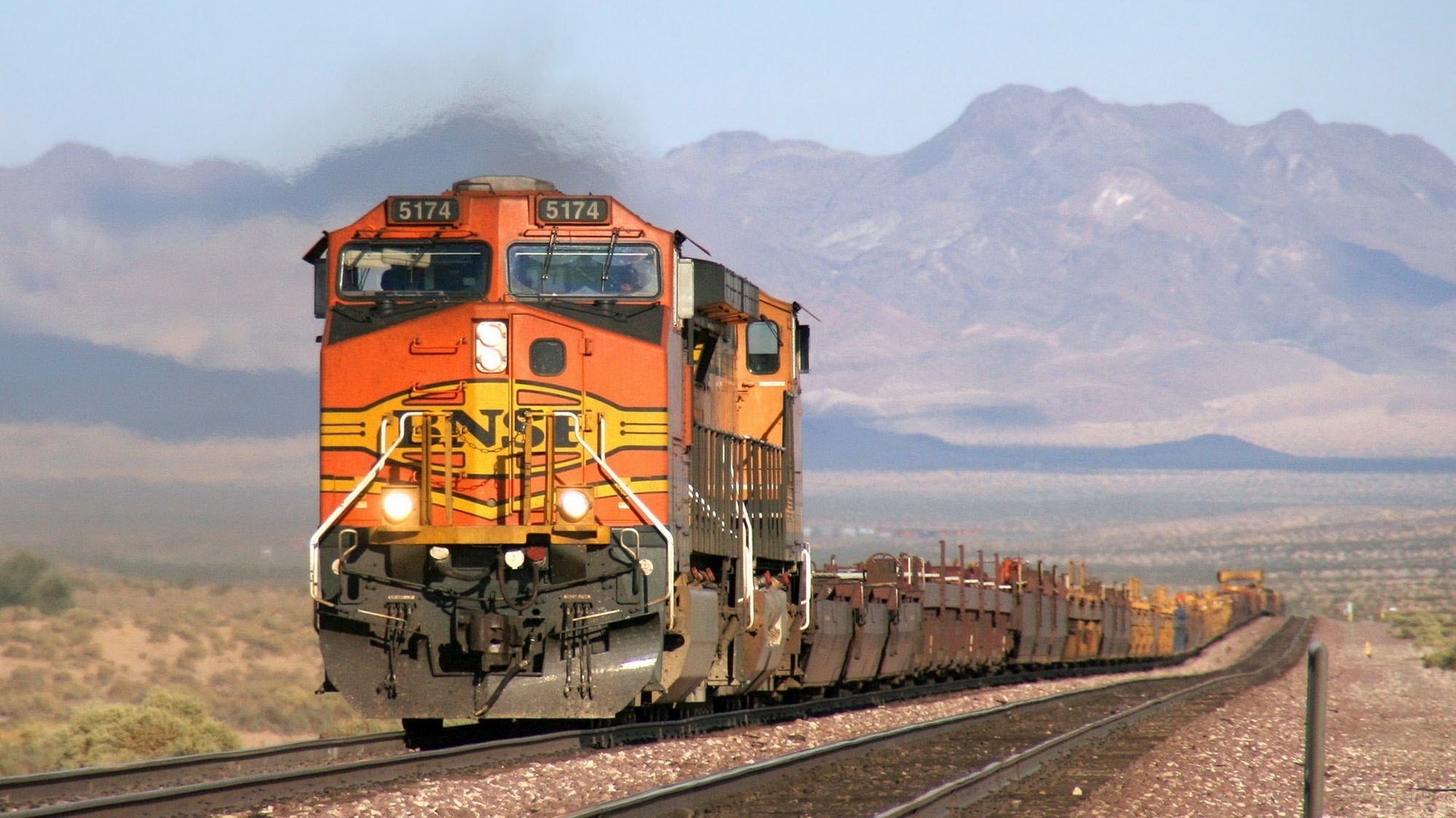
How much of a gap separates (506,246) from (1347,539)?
162129mm

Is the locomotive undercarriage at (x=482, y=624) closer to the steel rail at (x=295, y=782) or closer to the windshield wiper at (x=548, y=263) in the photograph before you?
the steel rail at (x=295, y=782)

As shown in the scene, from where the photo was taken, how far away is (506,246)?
15328 millimetres

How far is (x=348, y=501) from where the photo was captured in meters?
14.6

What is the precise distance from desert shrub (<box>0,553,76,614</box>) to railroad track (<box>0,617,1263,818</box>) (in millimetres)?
22933

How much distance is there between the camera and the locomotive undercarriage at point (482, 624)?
47.7 ft

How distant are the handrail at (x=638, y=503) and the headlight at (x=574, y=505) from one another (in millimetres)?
454

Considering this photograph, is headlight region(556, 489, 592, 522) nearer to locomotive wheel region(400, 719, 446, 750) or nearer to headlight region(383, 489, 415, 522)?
headlight region(383, 489, 415, 522)

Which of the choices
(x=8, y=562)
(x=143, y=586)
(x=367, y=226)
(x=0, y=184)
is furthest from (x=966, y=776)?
(x=0, y=184)

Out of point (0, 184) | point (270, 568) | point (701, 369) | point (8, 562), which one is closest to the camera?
point (701, 369)

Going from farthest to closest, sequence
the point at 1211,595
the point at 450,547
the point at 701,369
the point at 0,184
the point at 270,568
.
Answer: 1. the point at 1211,595
2. the point at 0,184
3. the point at 270,568
4. the point at 701,369
5. the point at 450,547

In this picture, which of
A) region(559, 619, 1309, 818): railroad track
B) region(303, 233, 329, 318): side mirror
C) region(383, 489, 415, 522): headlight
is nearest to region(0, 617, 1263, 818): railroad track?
region(383, 489, 415, 522): headlight

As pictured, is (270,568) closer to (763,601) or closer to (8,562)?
(8,562)

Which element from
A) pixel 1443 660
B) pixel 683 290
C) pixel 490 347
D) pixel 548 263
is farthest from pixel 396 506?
pixel 1443 660

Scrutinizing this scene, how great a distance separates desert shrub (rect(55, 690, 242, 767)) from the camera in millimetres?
18266
